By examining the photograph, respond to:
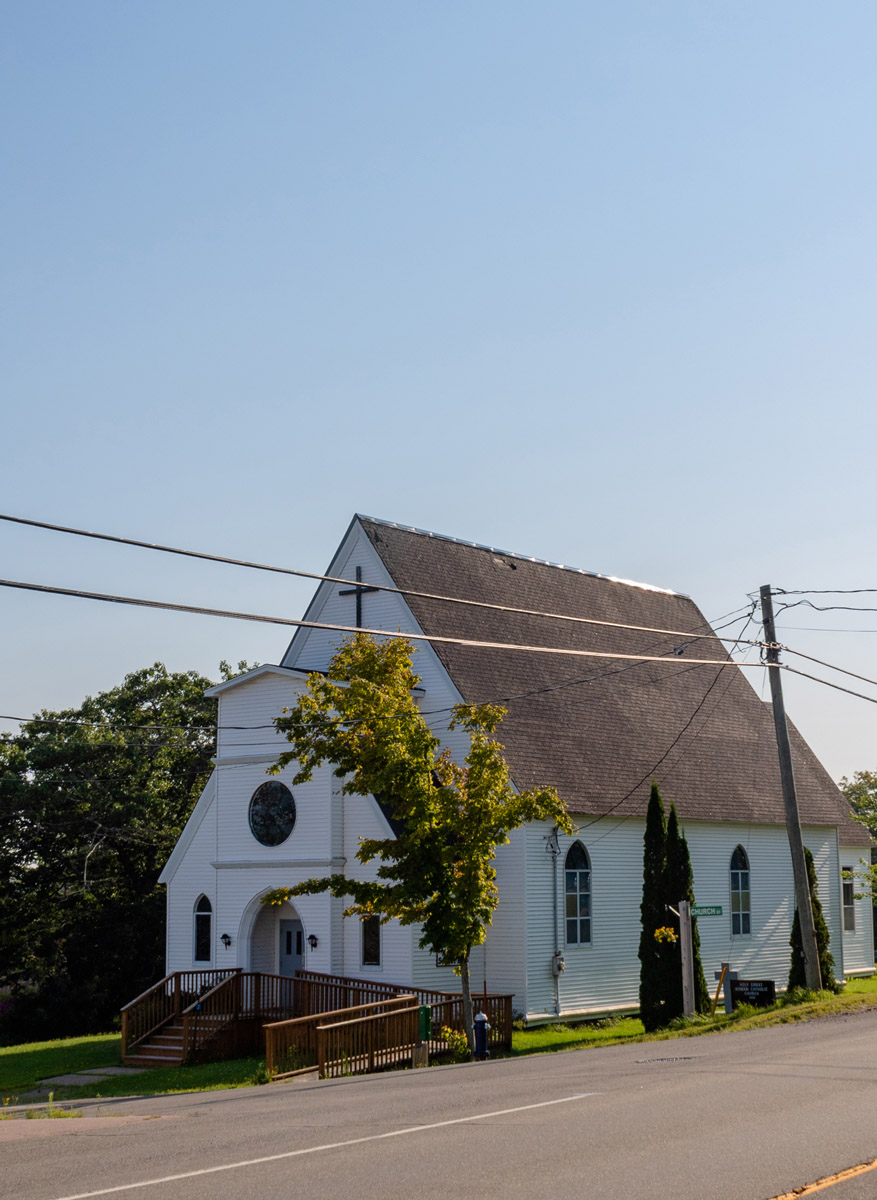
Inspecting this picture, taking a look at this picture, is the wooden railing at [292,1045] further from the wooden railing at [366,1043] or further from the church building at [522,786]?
the church building at [522,786]

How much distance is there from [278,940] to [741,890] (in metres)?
13.7

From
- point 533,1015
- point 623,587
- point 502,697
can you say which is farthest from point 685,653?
point 533,1015

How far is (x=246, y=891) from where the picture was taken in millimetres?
30375

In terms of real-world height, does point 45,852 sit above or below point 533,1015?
above

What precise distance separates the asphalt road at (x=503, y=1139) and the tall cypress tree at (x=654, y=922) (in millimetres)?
9540

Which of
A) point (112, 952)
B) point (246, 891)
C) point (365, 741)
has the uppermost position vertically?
point (365, 741)

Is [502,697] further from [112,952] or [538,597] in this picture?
[112,952]

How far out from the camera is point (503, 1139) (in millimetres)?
10859

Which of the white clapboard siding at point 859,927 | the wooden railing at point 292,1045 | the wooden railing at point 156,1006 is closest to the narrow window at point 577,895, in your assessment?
the wooden railing at point 156,1006

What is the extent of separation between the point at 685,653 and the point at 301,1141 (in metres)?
30.7

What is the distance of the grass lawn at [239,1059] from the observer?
75.0 ft

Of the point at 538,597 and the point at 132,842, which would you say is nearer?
the point at 538,597

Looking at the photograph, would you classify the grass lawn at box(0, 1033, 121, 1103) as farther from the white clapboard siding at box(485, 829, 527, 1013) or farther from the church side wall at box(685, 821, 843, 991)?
the church side wall at box(685, 821, 843, 991)

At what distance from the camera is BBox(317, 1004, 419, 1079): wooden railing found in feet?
70.5
